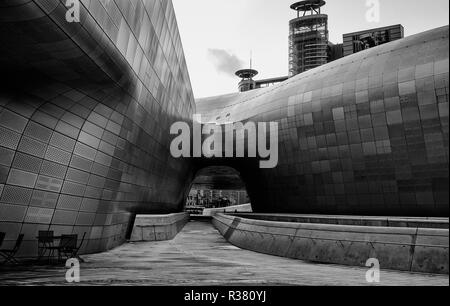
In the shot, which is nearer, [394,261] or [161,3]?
[394,261]

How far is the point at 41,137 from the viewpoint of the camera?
43.7 feet

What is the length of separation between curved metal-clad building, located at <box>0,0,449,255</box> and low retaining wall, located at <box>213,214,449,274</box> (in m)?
8.44

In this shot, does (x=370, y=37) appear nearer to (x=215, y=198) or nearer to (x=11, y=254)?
(x=215, y=198)

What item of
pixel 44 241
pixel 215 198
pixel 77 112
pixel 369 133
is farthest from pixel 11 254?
pixel 215 198

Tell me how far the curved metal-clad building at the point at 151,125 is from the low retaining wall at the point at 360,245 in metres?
8.44

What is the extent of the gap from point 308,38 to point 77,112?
148166 millimetres

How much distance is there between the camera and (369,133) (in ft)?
86.3

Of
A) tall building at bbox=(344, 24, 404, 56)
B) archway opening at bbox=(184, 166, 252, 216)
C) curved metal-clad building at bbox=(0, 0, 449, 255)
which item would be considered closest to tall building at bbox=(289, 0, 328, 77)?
tall building at bbox=(344, 24, 404, 56)

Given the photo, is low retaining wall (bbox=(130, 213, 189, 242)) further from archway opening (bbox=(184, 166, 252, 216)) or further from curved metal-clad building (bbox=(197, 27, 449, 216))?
archway opening (bbox=(184, 166, 252, 216))

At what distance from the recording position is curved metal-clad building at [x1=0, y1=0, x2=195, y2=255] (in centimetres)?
1023

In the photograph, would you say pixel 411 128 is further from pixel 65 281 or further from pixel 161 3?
pixel 65 281

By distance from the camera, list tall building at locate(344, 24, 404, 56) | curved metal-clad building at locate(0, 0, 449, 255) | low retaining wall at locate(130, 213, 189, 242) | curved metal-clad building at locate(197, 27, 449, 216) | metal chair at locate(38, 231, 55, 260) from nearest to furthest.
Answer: curved metal-clad building at locate(0, 0, 449, 255) < metal chair at locate(38, 231, 55, 260) < low retaining wall at locate(130, 213, 189, 242) < curved metal-clad building at locate(197, 27, 449, 216) < tall building at locate(344, 24, 404, 56)

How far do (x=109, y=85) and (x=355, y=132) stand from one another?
61.7ft
